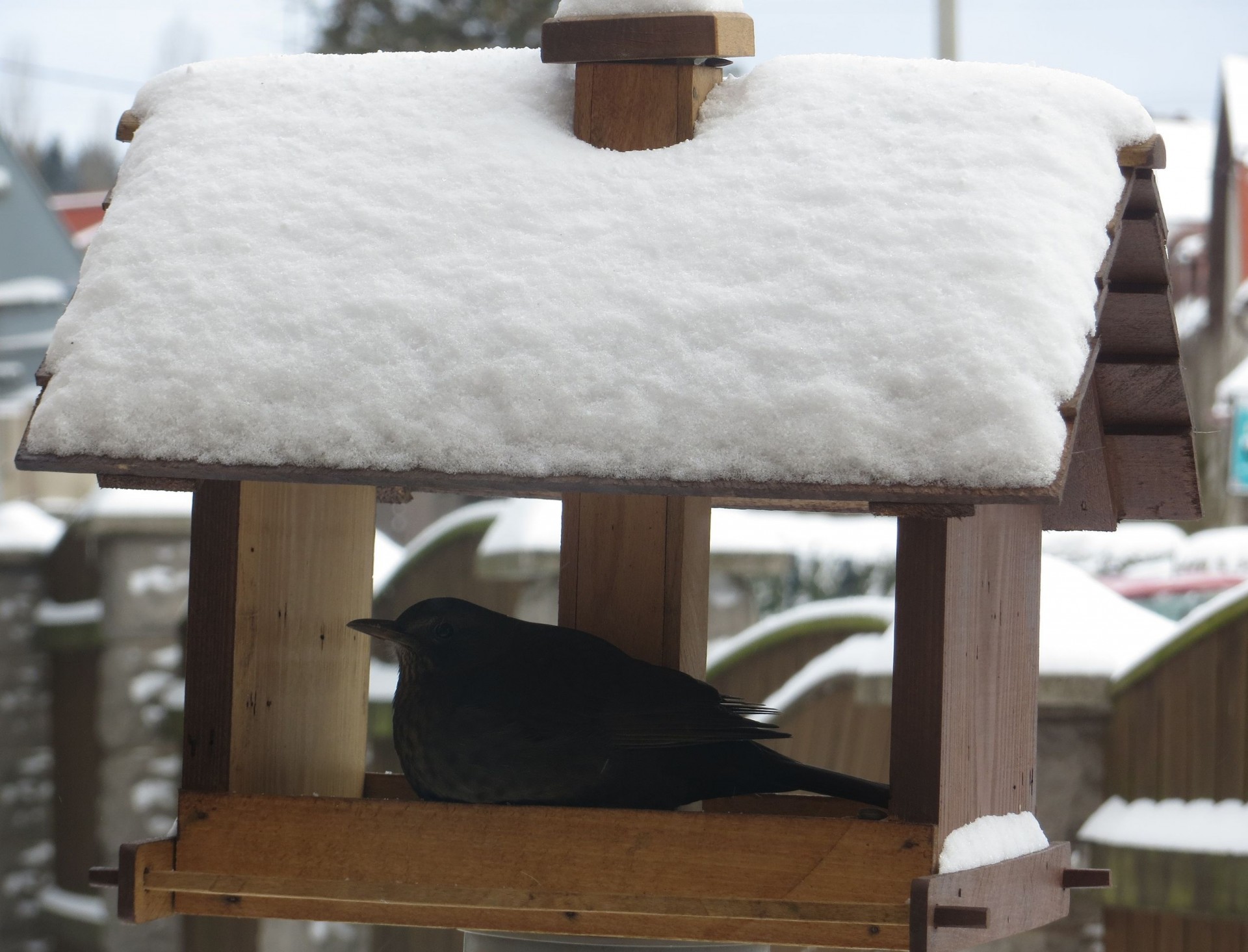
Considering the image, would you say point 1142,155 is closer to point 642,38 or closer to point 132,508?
point 642,38

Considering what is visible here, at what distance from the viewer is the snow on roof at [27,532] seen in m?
5.55

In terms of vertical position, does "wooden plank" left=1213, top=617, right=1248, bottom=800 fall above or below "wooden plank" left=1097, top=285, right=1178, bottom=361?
below

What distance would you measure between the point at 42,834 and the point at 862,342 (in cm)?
477

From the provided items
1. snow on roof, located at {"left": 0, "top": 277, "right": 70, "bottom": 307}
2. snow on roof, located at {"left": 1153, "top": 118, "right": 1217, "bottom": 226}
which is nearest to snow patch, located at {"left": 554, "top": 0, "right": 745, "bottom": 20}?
snow on roof, located at {"left": 0, "top": 277, "right": 70, "bottom": 307}

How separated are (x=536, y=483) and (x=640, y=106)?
22.2 inches

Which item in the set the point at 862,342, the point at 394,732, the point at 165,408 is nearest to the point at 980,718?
the point at 862,342

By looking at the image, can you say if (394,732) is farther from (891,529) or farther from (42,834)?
(891,529)

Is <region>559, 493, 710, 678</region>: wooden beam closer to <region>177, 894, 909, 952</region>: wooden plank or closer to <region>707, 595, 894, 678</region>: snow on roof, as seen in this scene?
<region>177, 894, 909, 952</region>: wooden plank

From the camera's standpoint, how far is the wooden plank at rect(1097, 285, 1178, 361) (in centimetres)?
206

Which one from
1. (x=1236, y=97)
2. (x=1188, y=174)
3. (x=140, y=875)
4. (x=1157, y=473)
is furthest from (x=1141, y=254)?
(x=1188, y=174)

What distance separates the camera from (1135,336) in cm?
213

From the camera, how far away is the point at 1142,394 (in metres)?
2.21

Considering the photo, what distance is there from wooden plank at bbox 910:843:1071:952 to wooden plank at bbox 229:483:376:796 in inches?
34.9

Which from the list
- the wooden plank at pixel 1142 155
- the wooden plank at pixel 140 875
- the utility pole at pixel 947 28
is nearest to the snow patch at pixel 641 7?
the wooden plank at pixel 1142 155
